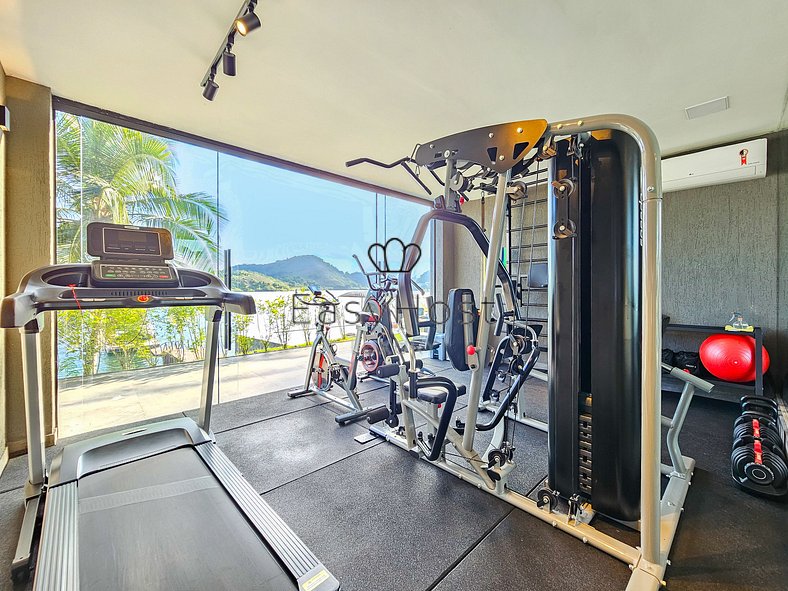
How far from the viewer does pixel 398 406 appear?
258 centimetres

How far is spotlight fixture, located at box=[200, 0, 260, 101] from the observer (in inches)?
69.2

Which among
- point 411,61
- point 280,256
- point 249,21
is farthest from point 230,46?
point 280,256

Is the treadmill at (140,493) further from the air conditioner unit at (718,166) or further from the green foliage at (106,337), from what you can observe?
the air conditioner unit at (718,166)

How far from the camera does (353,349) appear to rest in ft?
11.3

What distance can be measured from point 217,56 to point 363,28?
1.00 metres

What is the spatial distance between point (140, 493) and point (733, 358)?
15.2 ft

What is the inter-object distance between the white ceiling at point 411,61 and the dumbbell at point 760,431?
2434 mm

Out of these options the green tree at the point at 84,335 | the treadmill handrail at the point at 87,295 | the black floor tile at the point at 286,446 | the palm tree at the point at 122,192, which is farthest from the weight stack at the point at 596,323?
the green tree at the point at 84,335

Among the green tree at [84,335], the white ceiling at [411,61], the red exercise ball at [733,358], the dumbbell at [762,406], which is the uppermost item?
the white ceiling at [411,61]

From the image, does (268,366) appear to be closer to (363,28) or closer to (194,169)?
(194,169)

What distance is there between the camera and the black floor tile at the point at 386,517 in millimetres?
1550

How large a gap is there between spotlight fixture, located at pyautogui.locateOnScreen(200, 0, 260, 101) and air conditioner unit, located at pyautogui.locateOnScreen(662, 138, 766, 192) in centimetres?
414

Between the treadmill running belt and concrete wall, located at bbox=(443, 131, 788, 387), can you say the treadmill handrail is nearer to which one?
the treadmill running belt

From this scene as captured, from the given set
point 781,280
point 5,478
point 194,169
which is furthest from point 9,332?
point 781,280
